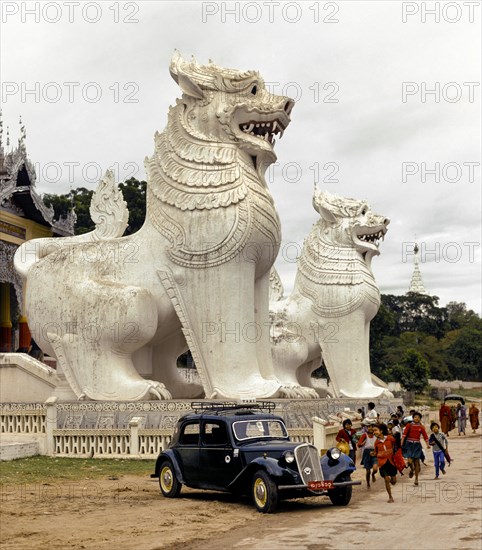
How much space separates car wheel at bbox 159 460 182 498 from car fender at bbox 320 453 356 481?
180 centimetres

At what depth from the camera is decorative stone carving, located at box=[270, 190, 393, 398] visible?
22969mm

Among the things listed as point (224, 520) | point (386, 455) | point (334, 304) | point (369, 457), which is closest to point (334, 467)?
point (386, 455)

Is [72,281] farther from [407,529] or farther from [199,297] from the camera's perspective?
[407,529]

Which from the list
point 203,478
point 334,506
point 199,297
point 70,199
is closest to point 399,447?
point 334,506

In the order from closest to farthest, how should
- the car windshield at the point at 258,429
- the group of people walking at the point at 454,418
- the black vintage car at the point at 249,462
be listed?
the black vintage car at the point at 249,462, the car windshield at the point at 258,429, the group of people walking at the point at 454,418

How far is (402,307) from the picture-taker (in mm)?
80438

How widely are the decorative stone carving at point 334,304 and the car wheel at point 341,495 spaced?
12.5 metres

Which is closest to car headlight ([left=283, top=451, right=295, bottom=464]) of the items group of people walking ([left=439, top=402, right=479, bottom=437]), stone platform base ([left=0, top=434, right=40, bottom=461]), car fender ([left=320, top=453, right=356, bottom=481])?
car fender ([left=320, top=453, right=356, bottom=481])

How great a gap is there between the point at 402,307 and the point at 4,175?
54476 millimetres

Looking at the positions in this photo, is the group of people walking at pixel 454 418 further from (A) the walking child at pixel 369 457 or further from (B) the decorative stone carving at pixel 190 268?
(A) the walking child at pixel 369 457

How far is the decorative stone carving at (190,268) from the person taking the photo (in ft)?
54.7

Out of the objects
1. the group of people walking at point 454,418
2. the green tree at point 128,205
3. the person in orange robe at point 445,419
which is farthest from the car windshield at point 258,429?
the green tree at point 128,205

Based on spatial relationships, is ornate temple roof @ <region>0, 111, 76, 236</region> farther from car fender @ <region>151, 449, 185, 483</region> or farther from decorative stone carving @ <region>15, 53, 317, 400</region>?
car fender @ <region>151, 449, 185, 483</region>

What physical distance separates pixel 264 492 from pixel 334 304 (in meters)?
14.3
